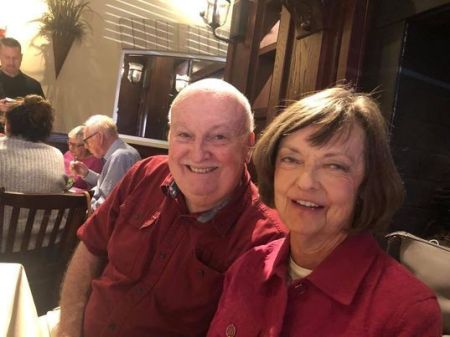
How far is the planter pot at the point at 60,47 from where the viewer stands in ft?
15.3

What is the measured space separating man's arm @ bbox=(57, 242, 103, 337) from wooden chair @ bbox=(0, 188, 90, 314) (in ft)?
1.16

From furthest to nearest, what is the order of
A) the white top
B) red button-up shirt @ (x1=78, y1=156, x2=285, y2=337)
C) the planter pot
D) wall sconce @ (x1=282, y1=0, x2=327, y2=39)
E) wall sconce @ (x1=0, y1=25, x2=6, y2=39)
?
the planter pot, wall sconce @ (x1=0, y1=25, x2=6, y2=39), wall sconce @ (x1=282, y1=0, x2=327, y2=39), red button-up shirt @ (x1=78, y1=156, x2=285, y2=337), the white top

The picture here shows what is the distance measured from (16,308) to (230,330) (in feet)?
1.63

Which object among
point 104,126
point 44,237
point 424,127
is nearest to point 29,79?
point 104,126

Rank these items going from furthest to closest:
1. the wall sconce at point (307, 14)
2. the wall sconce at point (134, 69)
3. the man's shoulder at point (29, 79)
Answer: the wall sconce at point (134, 69), the man's shoulder at point (29, 79), the wall sconce at point (307, 14)

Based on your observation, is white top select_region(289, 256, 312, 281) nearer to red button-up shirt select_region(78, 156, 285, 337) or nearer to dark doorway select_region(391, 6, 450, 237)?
red button-up shirt select_region(78, 156, 285, 337)

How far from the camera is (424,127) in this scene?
1.51 m

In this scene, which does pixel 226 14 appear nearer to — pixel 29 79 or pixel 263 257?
pixel 263 257

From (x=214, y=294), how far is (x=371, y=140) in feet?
1.90

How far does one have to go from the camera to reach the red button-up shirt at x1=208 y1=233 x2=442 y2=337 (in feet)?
2.49

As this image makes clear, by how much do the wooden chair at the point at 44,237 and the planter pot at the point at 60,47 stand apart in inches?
124

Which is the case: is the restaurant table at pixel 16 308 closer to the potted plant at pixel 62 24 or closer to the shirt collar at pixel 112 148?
the shirt collar at pixel 112 148

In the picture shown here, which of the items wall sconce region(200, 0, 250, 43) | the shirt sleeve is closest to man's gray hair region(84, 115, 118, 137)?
the shirt sleeve

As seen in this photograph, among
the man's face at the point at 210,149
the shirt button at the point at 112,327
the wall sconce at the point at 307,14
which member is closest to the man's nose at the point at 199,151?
the man's face at the point at 210,149
